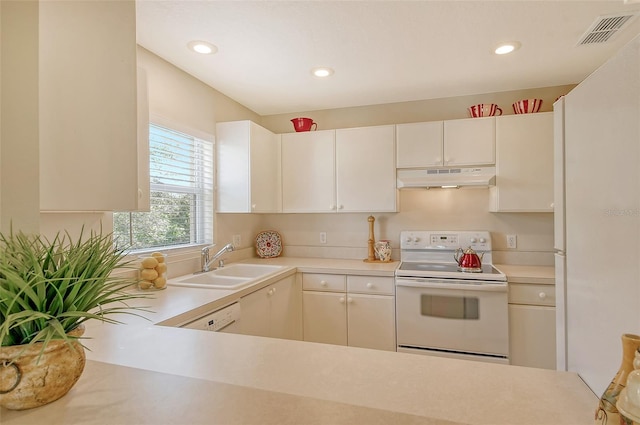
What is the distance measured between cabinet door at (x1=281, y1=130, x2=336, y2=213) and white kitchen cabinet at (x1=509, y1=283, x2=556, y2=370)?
1.57 meters

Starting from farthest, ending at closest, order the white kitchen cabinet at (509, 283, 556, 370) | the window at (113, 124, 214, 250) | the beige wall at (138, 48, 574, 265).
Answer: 1. the beige wall at (138, 48, 574, 265)
2. the white kitchen cabinet at (509, 283, 556, 370)
3. the window at (113, 124, 214, 250)

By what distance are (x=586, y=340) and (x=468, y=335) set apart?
1708 millimetres

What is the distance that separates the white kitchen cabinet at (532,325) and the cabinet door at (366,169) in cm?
112

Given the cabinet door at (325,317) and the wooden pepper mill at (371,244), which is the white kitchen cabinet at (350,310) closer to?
the cabinet door at (325,317)

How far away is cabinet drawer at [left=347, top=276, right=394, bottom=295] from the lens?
8.29 feet

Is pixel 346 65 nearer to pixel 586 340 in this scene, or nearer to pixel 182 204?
pixel 182 204

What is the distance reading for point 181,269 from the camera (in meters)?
2.36

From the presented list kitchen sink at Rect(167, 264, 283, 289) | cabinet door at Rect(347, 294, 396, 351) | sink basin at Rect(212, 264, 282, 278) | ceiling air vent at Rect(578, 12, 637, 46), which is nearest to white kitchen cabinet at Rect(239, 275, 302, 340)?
kitchen sink at Rect(167, 264, 283, 289)

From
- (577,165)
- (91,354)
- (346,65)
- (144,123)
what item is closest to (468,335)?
(577,165)

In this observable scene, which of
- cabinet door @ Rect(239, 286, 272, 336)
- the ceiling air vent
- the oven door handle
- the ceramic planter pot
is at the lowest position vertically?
cabinet door @ Rect(239, 286, 272, 336)

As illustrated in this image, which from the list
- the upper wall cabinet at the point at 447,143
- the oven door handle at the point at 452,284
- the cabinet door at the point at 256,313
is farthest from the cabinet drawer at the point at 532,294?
the cabinet door at the point at 256,313

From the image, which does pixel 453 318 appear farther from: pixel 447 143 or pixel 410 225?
pixel 447 143

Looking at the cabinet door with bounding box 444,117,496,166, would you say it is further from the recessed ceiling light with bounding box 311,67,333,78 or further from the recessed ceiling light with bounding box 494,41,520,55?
the recessed ceiling light with bounding box 311,67,333,78

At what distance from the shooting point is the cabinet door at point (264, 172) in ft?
8.95
